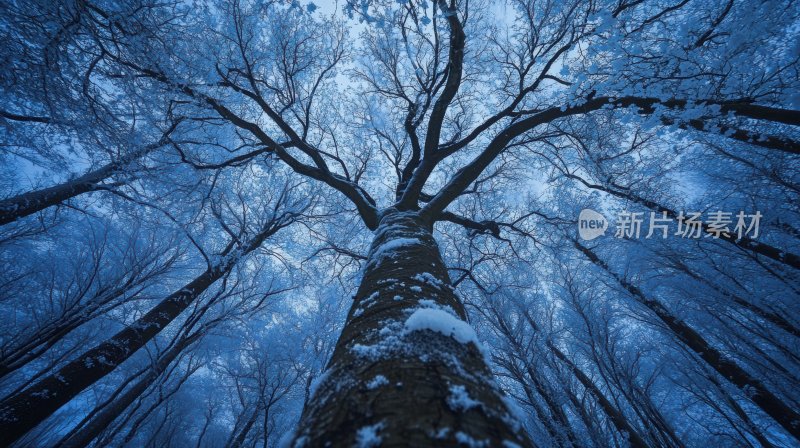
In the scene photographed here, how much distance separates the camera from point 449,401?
2.61 ft

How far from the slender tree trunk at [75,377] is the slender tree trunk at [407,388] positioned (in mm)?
3661

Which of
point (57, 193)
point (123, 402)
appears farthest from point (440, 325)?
point (123, 402)

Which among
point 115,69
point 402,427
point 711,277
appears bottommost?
point 402,427

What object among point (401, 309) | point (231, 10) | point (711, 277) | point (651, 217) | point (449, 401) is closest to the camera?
point (449, 401)

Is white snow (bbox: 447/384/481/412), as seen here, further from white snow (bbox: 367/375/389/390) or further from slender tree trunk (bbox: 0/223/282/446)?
slender tree trunk (bbox: 0/223/282/446)

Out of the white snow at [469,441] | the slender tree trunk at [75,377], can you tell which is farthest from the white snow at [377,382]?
the slender tree trunk at [75,377]

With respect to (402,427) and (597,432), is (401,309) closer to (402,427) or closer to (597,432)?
(402,427)

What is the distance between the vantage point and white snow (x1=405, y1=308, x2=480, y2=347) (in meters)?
1.24

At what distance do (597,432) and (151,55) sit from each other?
30.1ft

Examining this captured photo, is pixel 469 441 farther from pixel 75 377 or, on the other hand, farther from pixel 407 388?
pixel 75 377

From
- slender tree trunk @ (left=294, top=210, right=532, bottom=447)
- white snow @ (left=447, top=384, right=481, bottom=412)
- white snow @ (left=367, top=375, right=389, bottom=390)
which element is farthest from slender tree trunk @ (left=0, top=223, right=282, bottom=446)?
white snow @ (left=447, top=384, right=481, bottom=412)

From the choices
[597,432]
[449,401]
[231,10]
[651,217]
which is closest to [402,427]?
[449,401]

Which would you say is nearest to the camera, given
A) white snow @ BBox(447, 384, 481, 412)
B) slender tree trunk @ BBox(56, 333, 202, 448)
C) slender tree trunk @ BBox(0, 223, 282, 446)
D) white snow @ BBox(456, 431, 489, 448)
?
white snow @ BBox(456, 431, 489, 448)

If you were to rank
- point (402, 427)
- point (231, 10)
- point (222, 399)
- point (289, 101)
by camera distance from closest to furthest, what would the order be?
point (402, 427)
point (231, 10)
point (289, 101)
point (222, 399)
